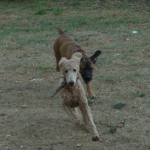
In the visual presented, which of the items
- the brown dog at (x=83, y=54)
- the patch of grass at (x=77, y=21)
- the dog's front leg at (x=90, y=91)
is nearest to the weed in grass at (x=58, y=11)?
the patch of grass at (x=77, y=21)

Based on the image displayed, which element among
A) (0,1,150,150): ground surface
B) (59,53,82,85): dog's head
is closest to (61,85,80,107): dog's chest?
(59,53,82,85): dog's head

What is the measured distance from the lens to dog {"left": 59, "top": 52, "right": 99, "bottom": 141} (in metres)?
4.53

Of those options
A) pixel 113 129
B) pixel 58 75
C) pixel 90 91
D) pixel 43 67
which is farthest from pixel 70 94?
pixel 43 67

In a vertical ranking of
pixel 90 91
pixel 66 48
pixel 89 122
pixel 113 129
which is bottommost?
pixel 90 91

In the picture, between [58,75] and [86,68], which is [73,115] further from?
[58,75]

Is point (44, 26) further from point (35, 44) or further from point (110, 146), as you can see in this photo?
point (110, 146)

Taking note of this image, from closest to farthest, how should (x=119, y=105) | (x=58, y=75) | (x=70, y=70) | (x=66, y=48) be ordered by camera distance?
1. (x=70, y=70)
2. (x=119, y=105)
3. (x=66, y=48)
4. (x=58, y=75)

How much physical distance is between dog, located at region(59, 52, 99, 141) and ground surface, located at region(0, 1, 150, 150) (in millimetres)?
318

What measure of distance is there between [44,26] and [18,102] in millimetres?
7098

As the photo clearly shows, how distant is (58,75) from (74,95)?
10.5 ft

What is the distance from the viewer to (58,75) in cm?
795

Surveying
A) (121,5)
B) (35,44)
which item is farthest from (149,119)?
(121,5)

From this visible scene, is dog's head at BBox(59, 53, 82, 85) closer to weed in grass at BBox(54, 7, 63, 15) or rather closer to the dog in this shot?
the dog

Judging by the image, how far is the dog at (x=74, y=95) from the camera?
4.53 metres
